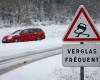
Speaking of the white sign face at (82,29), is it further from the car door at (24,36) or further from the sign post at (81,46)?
the car door at (24,36)

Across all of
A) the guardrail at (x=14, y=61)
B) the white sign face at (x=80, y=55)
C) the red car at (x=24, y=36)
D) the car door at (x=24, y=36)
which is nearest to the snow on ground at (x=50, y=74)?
the guardrail at (x=14, y=61)

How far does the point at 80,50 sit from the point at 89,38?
0.34 meters

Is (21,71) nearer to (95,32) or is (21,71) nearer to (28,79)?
(28,79)

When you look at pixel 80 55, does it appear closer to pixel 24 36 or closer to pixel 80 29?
pixel 80 29

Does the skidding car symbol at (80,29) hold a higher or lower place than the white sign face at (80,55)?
higher

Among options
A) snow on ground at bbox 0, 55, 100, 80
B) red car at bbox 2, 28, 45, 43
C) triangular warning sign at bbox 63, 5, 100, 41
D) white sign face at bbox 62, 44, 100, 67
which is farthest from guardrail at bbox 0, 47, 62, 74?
red car at bbox 2, 28, 45, 43

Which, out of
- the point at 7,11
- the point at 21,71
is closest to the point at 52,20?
the point at 7,11

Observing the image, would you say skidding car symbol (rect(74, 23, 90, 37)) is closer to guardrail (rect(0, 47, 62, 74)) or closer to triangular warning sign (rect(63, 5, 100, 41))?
triangular warning sign (rect(63, 5, 100, 41))

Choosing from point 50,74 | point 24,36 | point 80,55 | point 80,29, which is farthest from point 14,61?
point 24,36

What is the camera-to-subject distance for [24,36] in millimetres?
37781

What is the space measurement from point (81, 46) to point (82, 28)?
0.42 m

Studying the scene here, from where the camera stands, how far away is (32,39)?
38562mm

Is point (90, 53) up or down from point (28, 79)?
up

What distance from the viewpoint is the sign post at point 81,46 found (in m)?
7.63
